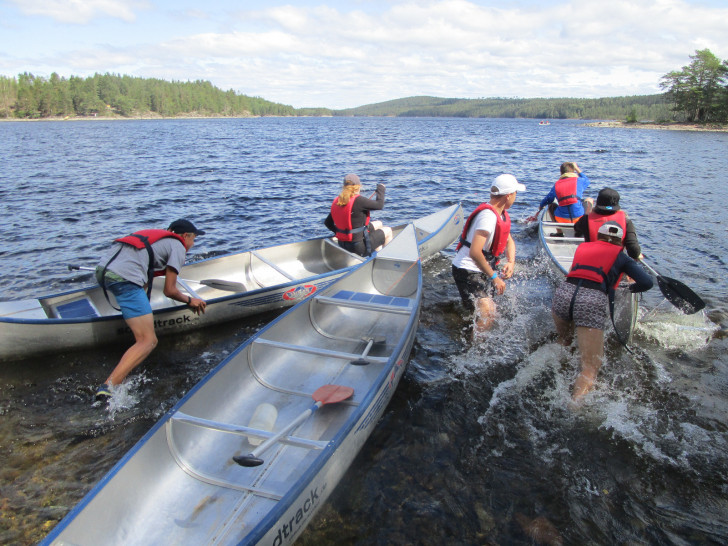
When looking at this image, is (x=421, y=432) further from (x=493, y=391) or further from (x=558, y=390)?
(x=558, y=390)

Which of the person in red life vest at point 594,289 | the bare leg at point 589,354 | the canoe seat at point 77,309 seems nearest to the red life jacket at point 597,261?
the person in red life vest at point 594,289

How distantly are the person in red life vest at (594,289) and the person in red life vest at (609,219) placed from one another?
72 centimetres

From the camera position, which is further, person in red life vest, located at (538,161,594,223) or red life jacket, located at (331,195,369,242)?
person in red life vest, located at (538,161,594,223)

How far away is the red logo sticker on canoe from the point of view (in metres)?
8.30

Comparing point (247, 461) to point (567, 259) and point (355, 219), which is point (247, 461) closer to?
point (355, 219)

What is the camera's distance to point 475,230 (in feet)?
19.2

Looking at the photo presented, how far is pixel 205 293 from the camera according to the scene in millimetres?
8523

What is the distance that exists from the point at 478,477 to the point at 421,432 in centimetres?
85

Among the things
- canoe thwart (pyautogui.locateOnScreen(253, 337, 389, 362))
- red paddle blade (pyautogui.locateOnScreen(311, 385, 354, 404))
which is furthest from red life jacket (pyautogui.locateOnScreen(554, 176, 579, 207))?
red paddle blade (pyautogui.locateOnScreen(311, 385, 354, 404))

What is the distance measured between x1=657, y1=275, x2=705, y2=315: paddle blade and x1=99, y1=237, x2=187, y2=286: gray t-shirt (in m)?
6.64

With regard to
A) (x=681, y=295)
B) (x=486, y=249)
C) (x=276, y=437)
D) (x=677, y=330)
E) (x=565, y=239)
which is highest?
(x=486, y=249)

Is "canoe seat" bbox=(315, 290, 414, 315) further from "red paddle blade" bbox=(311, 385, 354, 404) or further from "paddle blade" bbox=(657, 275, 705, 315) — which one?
"paddle blade" bbox=(657, 275, 705, 315)

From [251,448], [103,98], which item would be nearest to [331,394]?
[251,448]

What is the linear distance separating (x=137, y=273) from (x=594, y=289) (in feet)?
17.6
